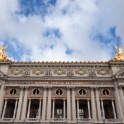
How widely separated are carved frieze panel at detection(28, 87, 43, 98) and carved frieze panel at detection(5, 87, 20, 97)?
220 cm

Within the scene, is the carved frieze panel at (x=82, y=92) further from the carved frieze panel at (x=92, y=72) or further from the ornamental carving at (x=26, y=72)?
the ornamental carving at (x=26, y=72)

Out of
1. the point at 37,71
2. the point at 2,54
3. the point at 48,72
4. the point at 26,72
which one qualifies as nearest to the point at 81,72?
the point at 48,72

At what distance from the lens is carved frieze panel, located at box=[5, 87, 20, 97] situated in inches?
1526

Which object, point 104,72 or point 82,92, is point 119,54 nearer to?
point 104,72

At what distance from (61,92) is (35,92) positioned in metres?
4.64

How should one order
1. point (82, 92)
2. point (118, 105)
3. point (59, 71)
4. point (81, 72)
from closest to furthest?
point (118, 105) → point (82, 92) → point (81, 72) → point (59, 71)

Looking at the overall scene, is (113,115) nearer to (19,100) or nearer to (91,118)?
(91,118)

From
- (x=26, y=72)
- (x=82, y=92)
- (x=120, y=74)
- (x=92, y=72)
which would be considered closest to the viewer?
(x=82, y=92)

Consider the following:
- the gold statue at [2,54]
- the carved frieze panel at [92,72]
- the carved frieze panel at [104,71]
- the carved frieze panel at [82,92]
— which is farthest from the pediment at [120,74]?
the gold statue at [2,54]

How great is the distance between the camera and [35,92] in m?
39.1

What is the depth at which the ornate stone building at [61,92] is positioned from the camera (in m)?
35.9

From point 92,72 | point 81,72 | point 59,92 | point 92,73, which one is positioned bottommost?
point 59,92

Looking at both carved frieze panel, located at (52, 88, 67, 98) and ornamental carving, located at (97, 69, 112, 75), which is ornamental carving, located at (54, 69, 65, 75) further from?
ornamental carving, located at (97, 69, 112, 75)

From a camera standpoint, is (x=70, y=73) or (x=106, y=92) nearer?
(x=106, y=92)
